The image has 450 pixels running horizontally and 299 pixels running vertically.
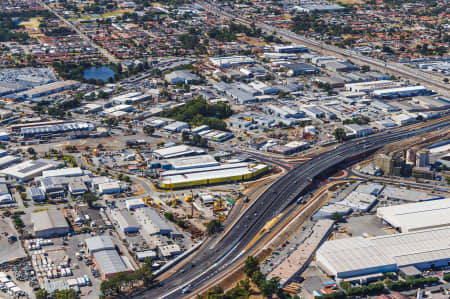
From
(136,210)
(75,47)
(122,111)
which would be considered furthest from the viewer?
(75,47)

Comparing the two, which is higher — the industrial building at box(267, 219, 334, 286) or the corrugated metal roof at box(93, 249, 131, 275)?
the industrial building at box(267, 219, 334, 286)

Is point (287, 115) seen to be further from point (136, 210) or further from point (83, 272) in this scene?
point (83, 272)

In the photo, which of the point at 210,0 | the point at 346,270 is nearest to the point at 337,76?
the point at 346,270

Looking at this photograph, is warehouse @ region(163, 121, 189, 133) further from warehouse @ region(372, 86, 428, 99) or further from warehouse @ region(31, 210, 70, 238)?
warehouse @ region(372, 86, 428, 99)

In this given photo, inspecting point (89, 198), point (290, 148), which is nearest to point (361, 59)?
point (290, 148)

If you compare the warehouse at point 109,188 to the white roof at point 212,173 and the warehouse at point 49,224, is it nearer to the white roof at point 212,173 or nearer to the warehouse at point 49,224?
the white roof at point 212,173

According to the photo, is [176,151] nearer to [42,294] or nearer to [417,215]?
[417,215]

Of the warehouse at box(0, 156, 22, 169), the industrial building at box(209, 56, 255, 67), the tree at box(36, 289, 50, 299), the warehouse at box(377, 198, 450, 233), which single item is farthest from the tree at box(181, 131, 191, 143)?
the industrial building at box(209, 56, 255, 67)
